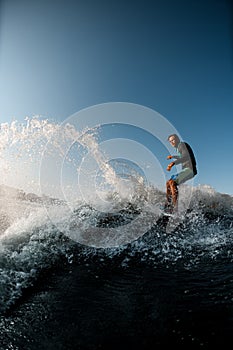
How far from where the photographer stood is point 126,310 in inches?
135

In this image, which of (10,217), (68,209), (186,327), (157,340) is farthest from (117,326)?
(10,217)

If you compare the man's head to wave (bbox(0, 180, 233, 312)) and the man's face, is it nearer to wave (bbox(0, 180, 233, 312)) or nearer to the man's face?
the man's face

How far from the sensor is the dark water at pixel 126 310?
2768mm

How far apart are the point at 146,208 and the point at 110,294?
7002 mm

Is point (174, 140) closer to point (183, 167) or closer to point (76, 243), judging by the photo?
point (183, 167)

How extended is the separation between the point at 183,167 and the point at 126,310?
6.59 metres

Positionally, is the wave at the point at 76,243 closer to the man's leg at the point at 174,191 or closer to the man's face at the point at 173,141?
the man's leg at the point at 174,191

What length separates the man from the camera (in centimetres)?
880

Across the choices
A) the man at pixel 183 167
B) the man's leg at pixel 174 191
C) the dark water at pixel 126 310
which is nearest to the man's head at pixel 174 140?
the man at pixel 183 167

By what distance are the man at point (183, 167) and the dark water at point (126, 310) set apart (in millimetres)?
4262

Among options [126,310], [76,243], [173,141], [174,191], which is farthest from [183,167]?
[126,310]

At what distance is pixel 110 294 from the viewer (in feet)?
13.2

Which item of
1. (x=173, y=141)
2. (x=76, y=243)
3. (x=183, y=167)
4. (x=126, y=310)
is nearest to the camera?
(x=126, y=310)

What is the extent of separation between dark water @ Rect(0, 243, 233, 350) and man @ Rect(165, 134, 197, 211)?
168 inches
